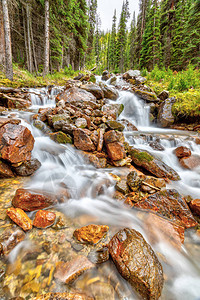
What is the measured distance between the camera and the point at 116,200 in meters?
3.12

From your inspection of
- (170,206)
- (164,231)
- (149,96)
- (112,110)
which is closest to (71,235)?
(164,231)

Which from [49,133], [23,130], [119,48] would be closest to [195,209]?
[23,130]

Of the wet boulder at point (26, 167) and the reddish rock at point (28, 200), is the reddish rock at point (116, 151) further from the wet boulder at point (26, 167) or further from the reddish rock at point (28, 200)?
the reddish rock at point (28, 200)

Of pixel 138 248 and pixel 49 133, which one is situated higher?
pixel 49 133

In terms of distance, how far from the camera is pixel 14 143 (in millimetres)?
3107

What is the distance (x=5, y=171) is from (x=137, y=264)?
124 inches

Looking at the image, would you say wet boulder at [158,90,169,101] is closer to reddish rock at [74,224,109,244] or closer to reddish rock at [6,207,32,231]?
reddish rock at [74,224,109,244]

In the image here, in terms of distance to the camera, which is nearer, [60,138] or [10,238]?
[10,238]

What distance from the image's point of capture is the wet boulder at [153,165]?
152 inches

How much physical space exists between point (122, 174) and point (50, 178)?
2.03m

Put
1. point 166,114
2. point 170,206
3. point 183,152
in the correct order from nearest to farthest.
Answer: point 170,206 < point 183,152 < point 166,114

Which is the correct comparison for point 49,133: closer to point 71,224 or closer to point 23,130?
point 23,130

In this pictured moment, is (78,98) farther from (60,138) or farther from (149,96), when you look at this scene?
(149,96)

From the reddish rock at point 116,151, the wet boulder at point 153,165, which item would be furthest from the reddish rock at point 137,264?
the reddish rock at point 116,151
